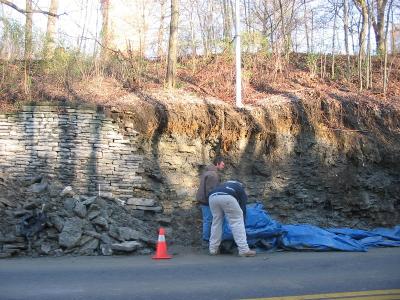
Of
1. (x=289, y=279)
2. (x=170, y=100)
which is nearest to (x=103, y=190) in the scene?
(x=170, y=100)

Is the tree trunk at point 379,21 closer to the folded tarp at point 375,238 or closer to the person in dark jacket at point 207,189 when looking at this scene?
the folded tarp at point 375,238

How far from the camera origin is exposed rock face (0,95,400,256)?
38.8 feet

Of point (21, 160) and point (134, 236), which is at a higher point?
point (21, 160)

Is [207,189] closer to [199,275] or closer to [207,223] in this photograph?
[207,223]

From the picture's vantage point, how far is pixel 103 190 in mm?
12156

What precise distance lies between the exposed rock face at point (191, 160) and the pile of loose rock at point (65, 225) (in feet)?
0.17

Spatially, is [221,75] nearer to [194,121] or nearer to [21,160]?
[194,121]

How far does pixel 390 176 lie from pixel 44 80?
1066 cm

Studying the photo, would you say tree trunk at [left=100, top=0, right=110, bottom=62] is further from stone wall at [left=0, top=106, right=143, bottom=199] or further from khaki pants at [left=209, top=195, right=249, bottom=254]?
khaki pants at [left=209, top=195, right=249, bottom=254]

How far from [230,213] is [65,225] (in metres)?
3.39

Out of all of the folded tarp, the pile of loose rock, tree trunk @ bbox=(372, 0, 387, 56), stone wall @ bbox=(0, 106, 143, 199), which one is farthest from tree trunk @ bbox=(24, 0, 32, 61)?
tree trunk @ bbox=(372, 0, 387, 56)

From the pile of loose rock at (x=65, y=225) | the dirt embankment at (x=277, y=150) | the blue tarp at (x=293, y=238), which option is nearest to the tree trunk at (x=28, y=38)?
the dirt embankment at (x=277, y=150)

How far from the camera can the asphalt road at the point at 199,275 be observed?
Result: 617cm

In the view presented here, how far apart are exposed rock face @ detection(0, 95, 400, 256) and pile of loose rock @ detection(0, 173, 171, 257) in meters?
0.05
